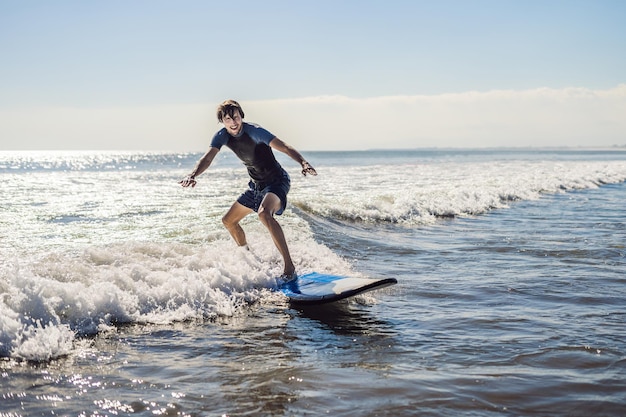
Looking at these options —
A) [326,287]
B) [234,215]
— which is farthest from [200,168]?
[326,287]

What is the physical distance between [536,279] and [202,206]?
10695mm

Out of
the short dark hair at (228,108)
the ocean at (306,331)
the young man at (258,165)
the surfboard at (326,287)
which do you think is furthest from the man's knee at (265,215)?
the short dark hair at (228,108)

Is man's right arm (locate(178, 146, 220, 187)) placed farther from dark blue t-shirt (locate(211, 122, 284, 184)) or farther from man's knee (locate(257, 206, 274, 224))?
man's knee (locate(257, 206, 274, 224))

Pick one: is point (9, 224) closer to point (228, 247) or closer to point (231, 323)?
point (228, 247)

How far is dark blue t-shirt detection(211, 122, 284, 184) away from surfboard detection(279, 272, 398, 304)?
147 cm

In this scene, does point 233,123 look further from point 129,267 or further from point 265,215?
point 129,267

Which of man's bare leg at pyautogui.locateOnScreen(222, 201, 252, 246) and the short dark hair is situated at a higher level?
the short dark hair

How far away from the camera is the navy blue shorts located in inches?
291

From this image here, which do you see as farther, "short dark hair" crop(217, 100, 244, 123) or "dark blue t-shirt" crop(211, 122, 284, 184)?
"dark blue t-shirt" crop(211, 122, 284, 184)

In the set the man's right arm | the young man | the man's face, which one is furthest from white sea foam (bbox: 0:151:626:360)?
the man's face

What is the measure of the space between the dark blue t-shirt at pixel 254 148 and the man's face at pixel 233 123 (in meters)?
0.07

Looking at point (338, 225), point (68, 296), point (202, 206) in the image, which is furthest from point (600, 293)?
point (202, 206)

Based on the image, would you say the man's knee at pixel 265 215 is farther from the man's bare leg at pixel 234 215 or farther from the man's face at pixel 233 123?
the man's face at pixel 233 123

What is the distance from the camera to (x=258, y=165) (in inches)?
289
